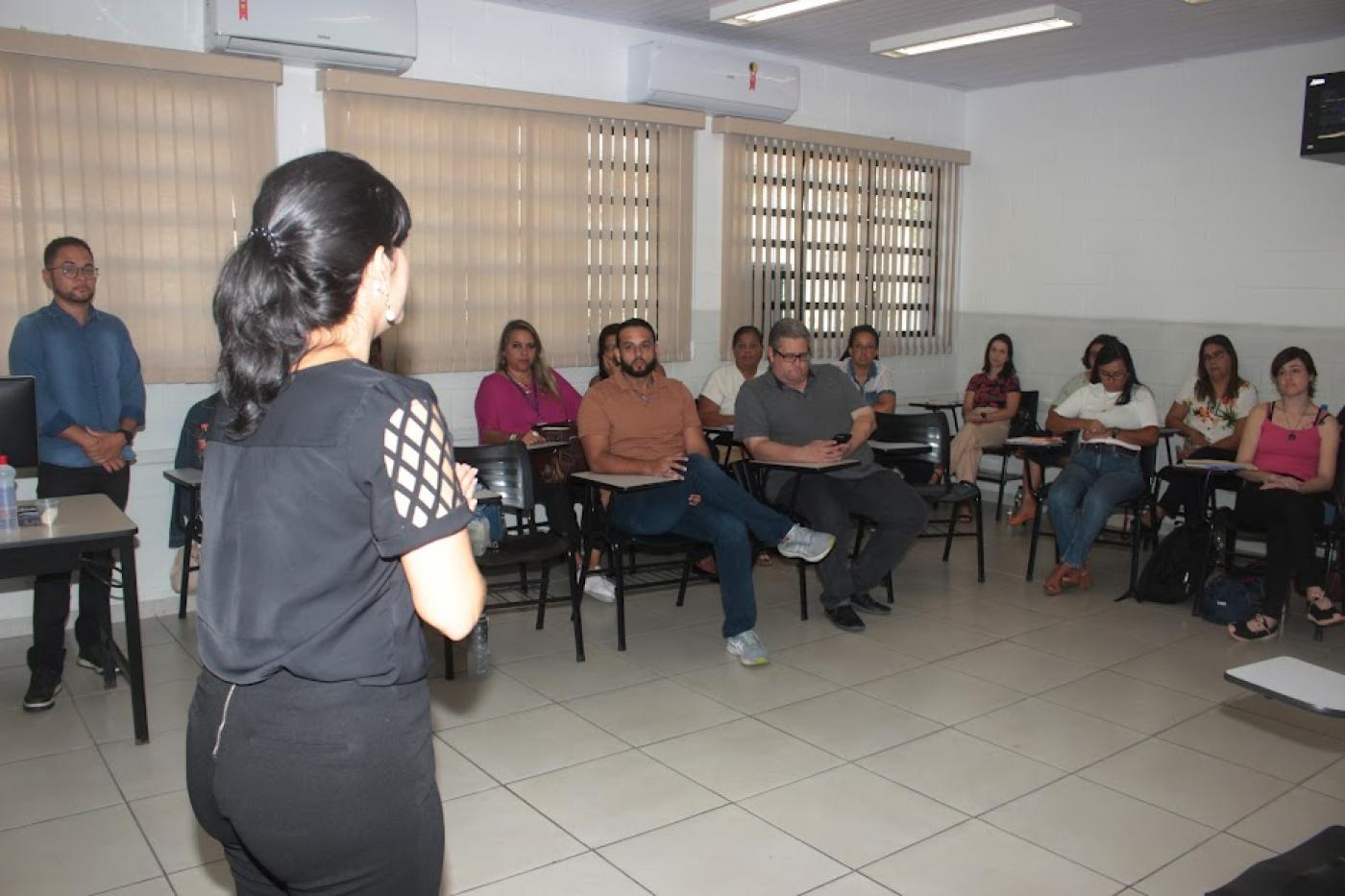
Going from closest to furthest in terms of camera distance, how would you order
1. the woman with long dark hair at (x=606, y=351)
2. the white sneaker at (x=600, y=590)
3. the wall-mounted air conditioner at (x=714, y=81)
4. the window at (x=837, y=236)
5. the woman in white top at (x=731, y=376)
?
the white sneaker at (x=600, y=590), the woman with long dark hair at (x=606, y=351), the wall-mounted air conditioner at (x=714, y=81), the woman in white top at (x=731, y=376), the window at (x=837, y=236)

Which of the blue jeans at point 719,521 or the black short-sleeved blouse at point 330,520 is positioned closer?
the black short-sleeved blouse at point 330,520

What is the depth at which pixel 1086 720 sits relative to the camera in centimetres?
373

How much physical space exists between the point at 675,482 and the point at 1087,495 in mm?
2365

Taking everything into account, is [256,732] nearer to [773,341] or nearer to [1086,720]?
[1086,720]

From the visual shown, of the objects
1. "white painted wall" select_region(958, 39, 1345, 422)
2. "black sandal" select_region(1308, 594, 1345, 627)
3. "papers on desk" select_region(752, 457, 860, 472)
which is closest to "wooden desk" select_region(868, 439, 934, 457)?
"papers on desk" select_region(752, 457, 860, 472)

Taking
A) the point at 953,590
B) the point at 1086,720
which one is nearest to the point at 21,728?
the point at 1086,720

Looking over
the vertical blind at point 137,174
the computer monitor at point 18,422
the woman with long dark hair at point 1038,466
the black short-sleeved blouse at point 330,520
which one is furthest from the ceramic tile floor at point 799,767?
the woman with long dark hair at point 1038,466

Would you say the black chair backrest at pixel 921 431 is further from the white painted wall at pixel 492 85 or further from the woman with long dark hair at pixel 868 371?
the white painted wall at pixel 492 85

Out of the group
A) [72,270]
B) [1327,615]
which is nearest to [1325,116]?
[1327,615]

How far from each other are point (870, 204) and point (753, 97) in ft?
4.78

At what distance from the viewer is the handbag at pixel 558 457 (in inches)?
197

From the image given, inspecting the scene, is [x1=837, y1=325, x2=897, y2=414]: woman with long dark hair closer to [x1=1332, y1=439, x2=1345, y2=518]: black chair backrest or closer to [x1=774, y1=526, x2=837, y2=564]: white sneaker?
[x1=774, y1=526, x2=837, y2=564]: white sneaker

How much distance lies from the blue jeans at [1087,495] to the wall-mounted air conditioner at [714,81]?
2799 millimetres

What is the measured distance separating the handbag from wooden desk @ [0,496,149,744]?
6.24 feet
